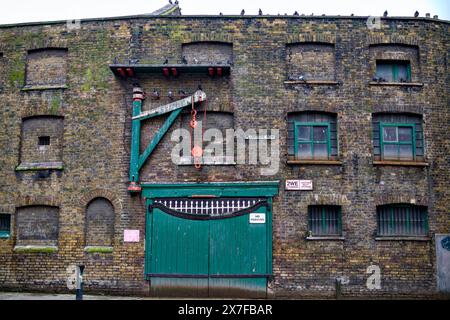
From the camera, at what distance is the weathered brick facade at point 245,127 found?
1502cm

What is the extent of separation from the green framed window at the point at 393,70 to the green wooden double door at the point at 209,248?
20.0 ft

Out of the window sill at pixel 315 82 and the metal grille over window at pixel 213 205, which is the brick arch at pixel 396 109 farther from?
the metal grille over window at pixel 213 205

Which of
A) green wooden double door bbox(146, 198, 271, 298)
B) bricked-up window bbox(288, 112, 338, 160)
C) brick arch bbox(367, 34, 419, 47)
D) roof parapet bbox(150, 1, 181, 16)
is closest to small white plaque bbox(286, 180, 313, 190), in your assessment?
bricked-up window bbox(288, 112, 338, 160)

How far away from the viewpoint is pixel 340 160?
50.8ft

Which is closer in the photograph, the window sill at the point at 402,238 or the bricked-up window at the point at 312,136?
the window sill at the point at 402,238

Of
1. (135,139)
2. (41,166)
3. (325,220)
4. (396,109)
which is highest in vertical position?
(396,109)

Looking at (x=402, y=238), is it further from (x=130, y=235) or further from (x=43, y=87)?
(x=43, y=87)

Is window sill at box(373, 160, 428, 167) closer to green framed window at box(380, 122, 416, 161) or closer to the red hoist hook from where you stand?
green framed window at box(380, 122, 416, 161)

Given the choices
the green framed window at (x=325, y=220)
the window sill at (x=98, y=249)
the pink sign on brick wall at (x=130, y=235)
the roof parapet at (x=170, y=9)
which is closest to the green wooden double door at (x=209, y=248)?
the pink sign on brick wall at (x=130, y=235)

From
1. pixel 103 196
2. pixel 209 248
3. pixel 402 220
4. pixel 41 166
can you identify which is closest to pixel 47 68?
pixel 41 166

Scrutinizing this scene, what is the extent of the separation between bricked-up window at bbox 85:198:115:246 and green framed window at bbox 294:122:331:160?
21.2 feet

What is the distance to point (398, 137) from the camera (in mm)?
15812

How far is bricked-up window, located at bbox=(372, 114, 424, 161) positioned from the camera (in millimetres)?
15719

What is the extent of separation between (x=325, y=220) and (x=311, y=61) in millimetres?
5351
